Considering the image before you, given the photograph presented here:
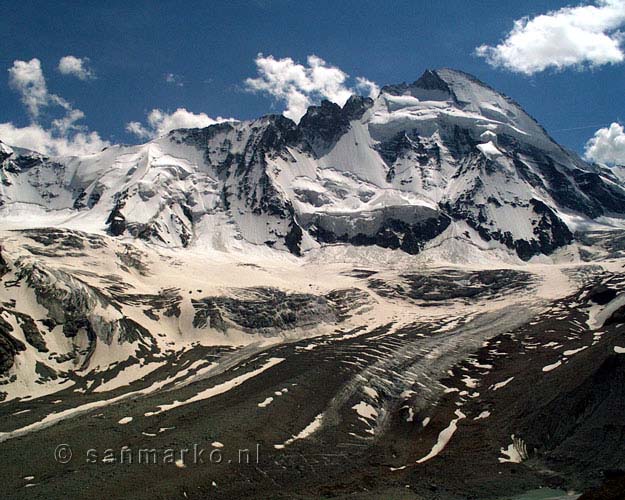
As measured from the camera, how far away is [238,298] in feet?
601

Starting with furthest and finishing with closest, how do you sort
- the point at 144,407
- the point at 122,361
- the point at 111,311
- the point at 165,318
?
1. the point at 165,318
2. the point at 111,311
3. the point at 122,361
4. the point at 144,407

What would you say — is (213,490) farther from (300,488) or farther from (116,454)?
(116,454)

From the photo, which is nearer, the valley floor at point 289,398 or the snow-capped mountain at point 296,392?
the valley floor at point 289,398

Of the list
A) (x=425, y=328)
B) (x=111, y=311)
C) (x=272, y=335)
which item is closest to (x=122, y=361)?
(x=111, y=311)

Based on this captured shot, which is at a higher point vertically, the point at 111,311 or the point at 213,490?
the point at 111,311

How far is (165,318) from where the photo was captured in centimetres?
15838

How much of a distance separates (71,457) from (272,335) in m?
96.6

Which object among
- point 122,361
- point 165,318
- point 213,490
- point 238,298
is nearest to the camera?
point 213,490

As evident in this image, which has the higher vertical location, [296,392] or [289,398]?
[296,392]

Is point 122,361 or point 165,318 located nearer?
point 122,361

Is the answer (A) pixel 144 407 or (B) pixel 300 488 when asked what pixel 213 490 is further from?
(A) pixel 144 407

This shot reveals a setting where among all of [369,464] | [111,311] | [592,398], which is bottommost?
[369,464]

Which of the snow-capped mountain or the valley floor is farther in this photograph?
the snow-capped mountain

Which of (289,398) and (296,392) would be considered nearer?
(289,398)
